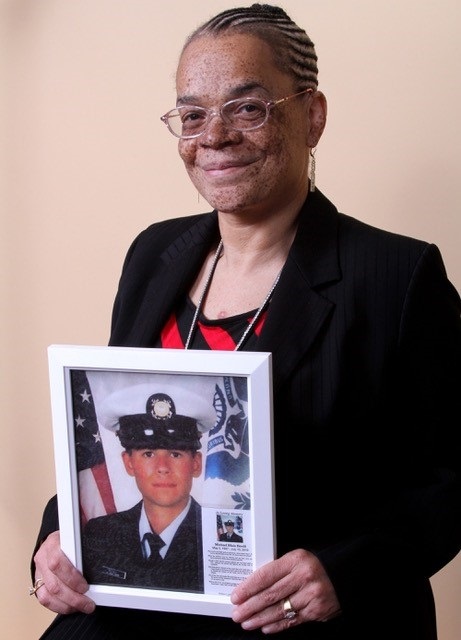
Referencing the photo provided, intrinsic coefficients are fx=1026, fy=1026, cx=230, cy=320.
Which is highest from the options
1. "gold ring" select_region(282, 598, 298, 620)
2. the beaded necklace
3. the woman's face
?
the woman's face

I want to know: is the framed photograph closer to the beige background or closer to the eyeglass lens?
the eyeglass lens

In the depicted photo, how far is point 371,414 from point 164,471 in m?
0.33

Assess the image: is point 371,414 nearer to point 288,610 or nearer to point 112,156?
point 288,610

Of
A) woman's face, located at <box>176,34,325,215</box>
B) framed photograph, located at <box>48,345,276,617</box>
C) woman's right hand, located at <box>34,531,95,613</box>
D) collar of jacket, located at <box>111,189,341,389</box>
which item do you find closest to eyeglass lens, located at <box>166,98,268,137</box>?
woman's face, located at <box>176,34,325,215</box>

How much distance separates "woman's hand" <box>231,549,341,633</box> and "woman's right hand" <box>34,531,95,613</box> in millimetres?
216

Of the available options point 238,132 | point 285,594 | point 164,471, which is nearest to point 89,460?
point 164,471

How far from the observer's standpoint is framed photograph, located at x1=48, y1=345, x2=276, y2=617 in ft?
4.18

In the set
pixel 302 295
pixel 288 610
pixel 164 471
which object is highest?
pixel 302 295

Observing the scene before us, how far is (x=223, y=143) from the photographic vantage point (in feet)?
4.79

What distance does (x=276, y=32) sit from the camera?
1487mm

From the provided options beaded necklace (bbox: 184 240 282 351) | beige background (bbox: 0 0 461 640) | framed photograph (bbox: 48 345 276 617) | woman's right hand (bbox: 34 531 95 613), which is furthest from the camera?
beige background (bbox: 0 0 461 640)

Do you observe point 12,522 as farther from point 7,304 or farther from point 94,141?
point 94,141

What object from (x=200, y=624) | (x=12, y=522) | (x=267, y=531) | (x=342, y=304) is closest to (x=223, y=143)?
(x=342, y=304)

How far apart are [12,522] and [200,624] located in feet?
3.92
